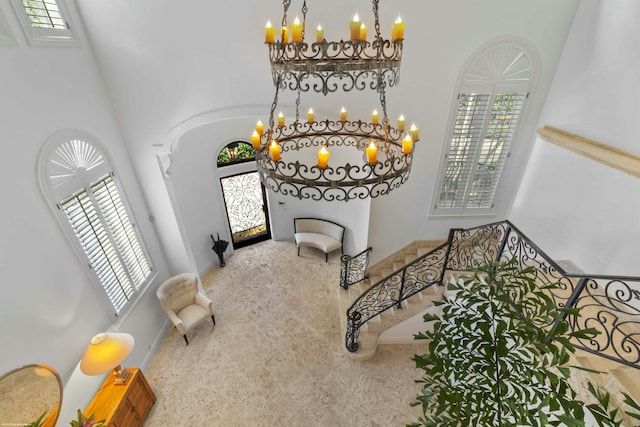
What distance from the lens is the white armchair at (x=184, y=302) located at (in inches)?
199

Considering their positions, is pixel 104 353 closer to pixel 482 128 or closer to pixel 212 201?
pixel 212 201

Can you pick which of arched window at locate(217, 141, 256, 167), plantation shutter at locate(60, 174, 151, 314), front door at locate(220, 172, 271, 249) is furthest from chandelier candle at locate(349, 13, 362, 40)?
front door at locate(220, 172, 271, 249)

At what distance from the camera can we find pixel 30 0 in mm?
3127

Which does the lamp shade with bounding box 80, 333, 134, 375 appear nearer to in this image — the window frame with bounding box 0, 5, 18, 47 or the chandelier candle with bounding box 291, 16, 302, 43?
the window frame with bounding box 0, 5, 18, 47

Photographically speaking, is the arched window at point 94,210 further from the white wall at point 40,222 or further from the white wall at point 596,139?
the white wall at point 596,139

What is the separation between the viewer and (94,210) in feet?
12.8

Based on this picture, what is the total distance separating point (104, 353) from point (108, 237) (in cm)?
149

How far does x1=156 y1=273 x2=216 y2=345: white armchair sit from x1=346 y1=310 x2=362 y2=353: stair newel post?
247 cm

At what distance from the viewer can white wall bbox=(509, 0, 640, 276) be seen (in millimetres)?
3295

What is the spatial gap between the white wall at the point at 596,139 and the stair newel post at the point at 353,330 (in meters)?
2.96

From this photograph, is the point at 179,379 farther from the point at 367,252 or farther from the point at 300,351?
the point at 367,252

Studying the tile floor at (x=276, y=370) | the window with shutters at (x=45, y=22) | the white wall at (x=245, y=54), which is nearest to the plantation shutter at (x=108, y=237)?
the white wall at (x=245, y=54)

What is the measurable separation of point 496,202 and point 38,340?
21.4 feet

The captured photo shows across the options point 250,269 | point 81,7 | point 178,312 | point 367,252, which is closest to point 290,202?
point 250,269
